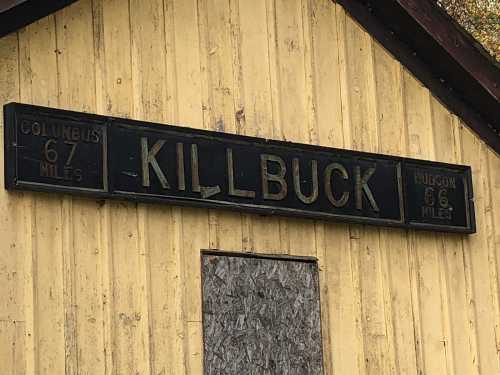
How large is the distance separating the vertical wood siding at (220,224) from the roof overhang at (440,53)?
0.11 meters

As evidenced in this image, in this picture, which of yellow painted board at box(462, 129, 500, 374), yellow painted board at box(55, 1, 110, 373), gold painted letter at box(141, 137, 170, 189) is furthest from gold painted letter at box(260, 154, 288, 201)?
yellow painted board at box(462, 129, 500, 374)

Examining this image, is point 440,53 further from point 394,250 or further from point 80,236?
point 80,236

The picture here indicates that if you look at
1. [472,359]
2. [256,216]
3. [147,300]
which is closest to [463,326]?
[472,359]

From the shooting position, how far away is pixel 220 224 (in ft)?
30.0

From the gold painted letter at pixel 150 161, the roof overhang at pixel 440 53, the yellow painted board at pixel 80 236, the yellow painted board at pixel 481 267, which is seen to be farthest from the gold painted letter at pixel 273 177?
the yellow painted board at pixel 481 267

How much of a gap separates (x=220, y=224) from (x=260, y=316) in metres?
0.67

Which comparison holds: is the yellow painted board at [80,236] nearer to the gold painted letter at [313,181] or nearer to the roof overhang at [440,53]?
the gold painted letter at [313,181]

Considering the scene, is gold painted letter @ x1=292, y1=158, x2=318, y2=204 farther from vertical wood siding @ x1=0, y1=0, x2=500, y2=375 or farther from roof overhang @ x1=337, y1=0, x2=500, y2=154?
roof overhang @ x1=337, y1=0, x2=500, y2=154

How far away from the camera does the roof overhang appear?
1031 centimetres

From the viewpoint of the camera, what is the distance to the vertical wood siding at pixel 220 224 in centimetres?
827

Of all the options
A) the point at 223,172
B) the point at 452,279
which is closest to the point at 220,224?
the point at 223,172

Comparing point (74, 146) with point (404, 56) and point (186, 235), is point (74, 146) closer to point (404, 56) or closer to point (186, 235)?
point (186, 235)

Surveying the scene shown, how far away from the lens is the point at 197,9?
Result: 369 inches

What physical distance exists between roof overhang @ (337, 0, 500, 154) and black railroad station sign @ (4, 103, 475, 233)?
1.69 ft
